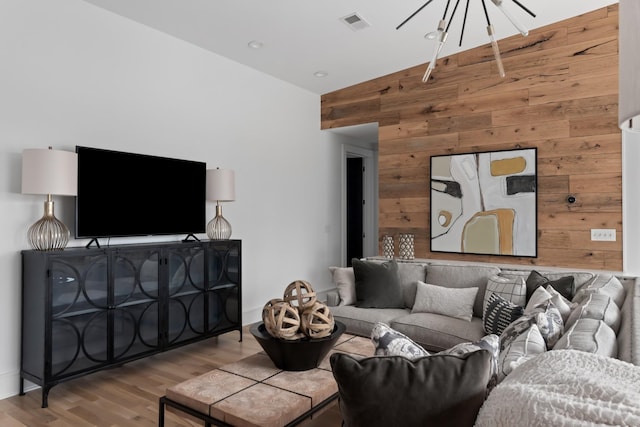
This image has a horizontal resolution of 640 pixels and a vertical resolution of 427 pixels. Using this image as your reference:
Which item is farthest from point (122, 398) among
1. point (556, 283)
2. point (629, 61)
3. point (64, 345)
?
point (629, 61)

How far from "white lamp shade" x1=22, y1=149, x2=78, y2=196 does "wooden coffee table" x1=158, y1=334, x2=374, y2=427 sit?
5.68ft

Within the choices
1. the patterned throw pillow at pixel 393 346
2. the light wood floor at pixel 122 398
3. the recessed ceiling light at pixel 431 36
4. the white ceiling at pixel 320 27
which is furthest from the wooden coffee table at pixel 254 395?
the recessed ceiling light at pixel 431 36

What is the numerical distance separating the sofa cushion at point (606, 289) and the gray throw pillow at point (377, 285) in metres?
1.49

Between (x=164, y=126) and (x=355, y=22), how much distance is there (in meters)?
2.00

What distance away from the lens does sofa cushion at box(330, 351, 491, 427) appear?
119cm

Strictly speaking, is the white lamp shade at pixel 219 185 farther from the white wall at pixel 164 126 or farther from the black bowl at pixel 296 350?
the black bowl at pixel 296 350

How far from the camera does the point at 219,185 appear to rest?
421 cm

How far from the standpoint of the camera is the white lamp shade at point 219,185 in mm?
4211

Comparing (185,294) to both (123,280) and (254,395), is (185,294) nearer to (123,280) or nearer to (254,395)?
(123,280)

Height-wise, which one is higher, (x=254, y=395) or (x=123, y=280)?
(x=123, y=280)

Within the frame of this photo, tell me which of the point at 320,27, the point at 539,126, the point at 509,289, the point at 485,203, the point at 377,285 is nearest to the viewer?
the point at 509,289

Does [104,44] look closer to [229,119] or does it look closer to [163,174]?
[163,174]

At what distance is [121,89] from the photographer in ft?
12.2

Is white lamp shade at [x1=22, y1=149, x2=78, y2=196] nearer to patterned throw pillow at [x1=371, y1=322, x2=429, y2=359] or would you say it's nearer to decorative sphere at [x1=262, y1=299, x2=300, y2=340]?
decorative sphere at [x1=262, y1=299, x2=300, y2=340]
